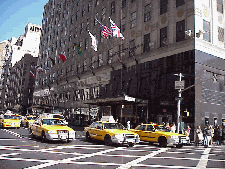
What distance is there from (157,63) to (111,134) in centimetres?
1541

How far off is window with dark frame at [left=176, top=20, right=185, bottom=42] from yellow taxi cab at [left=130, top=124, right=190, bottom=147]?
13243 millimetres

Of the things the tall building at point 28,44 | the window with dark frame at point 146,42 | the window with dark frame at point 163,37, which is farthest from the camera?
the tall building at point 28,44

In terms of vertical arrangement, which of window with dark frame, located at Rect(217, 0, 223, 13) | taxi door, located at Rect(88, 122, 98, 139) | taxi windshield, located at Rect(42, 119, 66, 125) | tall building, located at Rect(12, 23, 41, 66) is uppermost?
tall building, located at Rect(12, 23, 41, 66)

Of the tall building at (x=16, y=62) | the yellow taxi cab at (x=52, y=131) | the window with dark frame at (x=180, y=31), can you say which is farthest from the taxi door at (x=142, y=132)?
the tall building at (x=16, y=62)

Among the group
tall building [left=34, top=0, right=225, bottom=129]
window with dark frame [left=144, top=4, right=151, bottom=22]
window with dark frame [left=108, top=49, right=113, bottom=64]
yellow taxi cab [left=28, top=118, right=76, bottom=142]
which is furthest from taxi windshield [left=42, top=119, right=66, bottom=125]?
window with dark frame [left=108, top=49, right=113, bottom=64]

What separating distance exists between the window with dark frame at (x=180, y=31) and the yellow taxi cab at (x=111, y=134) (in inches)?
584

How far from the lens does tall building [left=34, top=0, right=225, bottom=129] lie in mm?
24891

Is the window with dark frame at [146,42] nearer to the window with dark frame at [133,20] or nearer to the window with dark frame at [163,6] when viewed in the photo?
the window with dark frame at [163,6]

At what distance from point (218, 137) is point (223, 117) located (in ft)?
22.5

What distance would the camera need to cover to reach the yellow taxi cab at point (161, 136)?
1585 centimetres

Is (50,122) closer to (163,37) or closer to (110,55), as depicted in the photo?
(163,37)

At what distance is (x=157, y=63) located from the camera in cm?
2842

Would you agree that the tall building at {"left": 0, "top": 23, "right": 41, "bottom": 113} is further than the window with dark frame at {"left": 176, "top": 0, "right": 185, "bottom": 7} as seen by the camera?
Yes

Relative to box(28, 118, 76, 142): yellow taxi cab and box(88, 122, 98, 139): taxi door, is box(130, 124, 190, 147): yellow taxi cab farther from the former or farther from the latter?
box(28, 118, 76, 142): yellow taxi cab
